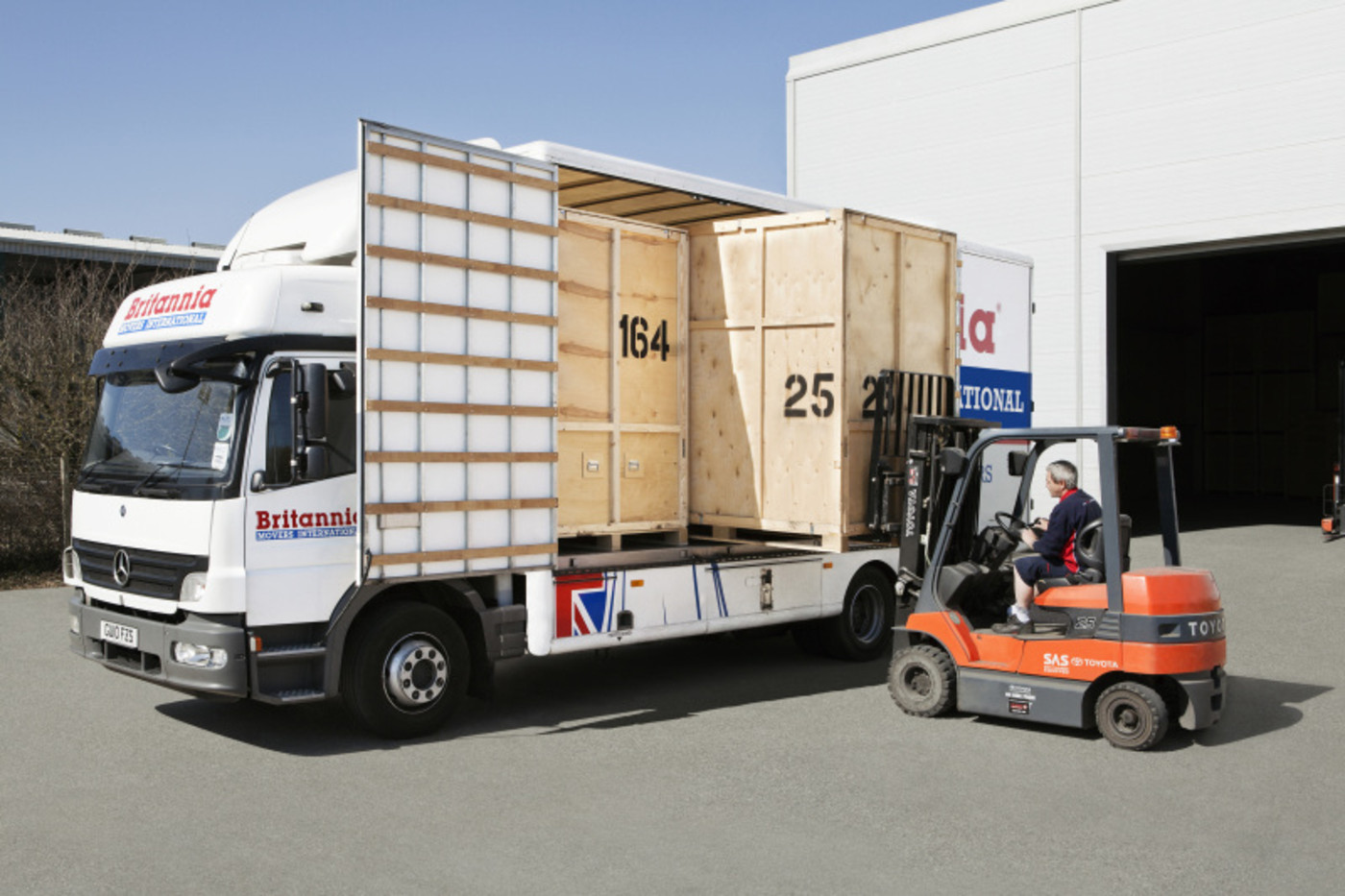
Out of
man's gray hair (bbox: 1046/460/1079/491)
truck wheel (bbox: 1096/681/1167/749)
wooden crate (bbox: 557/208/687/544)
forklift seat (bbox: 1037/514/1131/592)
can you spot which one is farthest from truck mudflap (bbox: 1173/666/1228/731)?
wooden crate (bbox: 557/208/687/544)

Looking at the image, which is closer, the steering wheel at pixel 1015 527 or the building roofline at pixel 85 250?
the steering wheel at pixel 1015 527

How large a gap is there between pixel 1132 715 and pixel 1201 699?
0.42 metres

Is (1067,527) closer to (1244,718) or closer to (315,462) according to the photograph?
(1244,718)

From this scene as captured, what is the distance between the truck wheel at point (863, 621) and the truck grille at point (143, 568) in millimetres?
5298

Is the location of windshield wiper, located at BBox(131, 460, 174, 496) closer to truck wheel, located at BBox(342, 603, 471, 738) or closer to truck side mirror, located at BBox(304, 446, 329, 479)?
truck side mirror, located at BBox(304, 446, 329, 479)

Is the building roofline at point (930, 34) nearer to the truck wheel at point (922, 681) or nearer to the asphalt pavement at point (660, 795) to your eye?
the asphalt pavement at point (660, 795)

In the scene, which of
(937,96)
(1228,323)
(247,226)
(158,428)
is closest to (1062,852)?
(158,428)

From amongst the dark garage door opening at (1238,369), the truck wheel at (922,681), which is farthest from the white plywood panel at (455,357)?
the dark garage door opening at (1238,369)

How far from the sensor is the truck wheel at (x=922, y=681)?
8.30 meters

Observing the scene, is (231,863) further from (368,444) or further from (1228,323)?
(1228,323)

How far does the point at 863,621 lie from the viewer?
10.8 meters

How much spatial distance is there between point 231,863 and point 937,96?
2124cm

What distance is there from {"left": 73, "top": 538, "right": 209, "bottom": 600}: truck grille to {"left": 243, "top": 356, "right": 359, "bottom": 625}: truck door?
361 mm

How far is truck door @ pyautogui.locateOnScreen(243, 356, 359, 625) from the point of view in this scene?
721 cm
